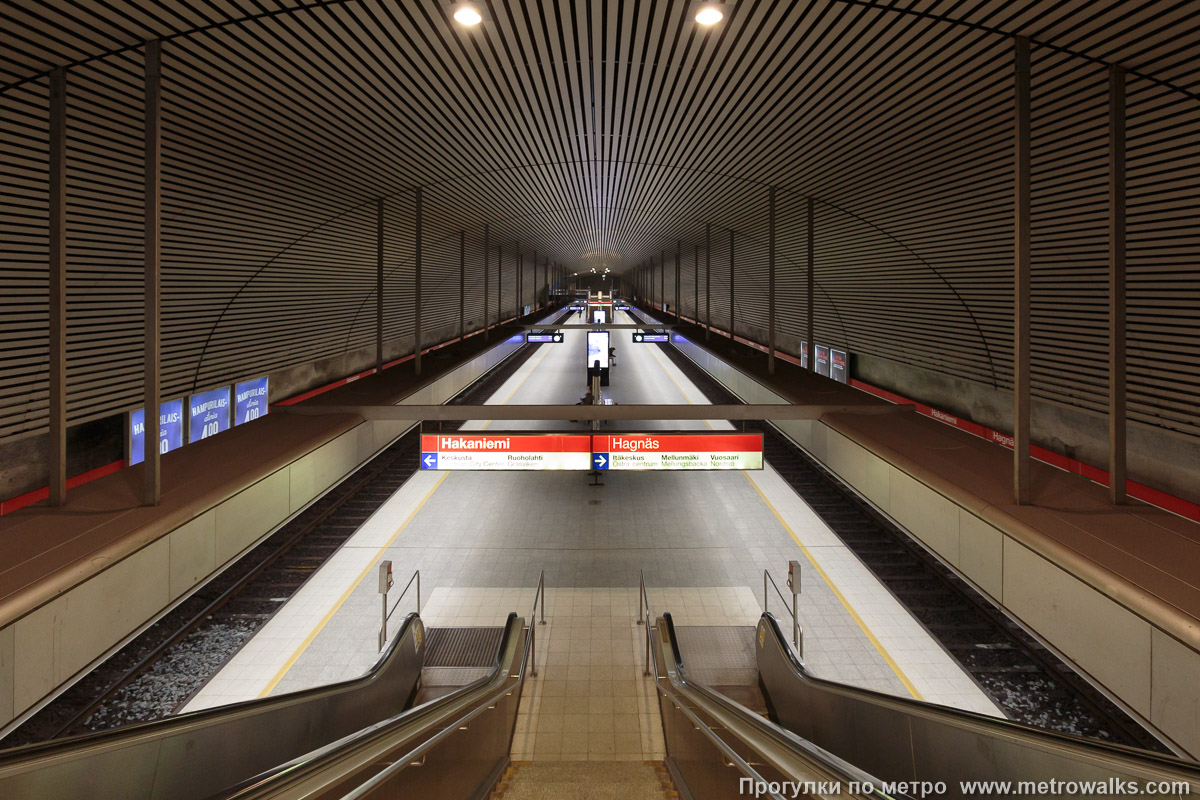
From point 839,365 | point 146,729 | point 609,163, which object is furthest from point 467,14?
point 839,365

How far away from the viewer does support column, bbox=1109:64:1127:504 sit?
5719 millimetres

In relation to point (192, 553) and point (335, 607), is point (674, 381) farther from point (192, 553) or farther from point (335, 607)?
point (192, 553)

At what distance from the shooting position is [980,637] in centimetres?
853

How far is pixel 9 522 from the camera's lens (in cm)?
572

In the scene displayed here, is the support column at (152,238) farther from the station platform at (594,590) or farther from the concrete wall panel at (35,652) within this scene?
the station platform at (594,590)

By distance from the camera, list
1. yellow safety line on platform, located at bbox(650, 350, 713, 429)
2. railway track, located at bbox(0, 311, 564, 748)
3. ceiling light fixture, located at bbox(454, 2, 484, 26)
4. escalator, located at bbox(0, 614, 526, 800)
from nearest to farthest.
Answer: escalator, located at bbox(0, 614, 526, 800)
ceiling light fixture, located at bbox(454, 2, 484, 26)
railway track, located at bbox(0, 311, 564, 748)
yellow safety line on platform, located at bbox(650, 350, 713, 429)

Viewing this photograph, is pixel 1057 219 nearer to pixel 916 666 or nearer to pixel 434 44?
pixel 916 666

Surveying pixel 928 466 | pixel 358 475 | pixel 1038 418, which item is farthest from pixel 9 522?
pixel 1038 418

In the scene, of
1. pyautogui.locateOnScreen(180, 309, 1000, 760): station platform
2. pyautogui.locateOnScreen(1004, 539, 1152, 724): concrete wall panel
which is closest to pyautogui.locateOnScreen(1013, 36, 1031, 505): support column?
pyautogui.locateOnScreen(1004, 539, 1152, 724): concrete wall panel

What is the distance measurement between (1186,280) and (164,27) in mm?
10332

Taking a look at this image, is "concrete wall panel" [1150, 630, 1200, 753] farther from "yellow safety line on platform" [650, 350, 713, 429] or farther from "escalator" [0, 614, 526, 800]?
"yellow safety line on platform" [650, 350, 713, 429]

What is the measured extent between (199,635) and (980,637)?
975 centimetres

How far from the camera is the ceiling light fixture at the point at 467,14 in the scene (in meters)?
6.27

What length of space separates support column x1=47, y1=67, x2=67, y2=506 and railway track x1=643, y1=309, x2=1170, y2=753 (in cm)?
945
